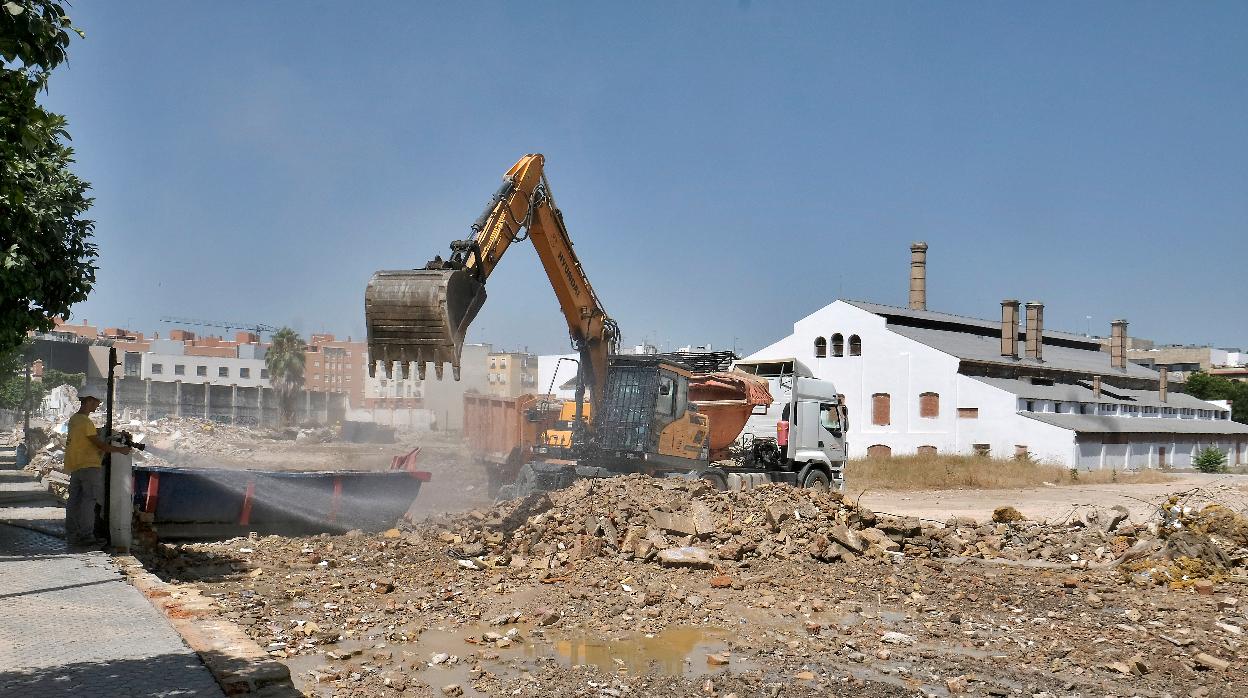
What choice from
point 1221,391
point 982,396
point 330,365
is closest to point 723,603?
point 982,396

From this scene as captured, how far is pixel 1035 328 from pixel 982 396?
1038cm

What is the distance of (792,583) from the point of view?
1243 cm

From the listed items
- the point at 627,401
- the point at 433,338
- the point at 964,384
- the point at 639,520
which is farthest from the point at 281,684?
the point at 964,384

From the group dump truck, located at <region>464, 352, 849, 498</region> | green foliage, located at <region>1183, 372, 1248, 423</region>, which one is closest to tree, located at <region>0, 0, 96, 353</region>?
dump truck, located at <region>464, 352, 849, 498</region>

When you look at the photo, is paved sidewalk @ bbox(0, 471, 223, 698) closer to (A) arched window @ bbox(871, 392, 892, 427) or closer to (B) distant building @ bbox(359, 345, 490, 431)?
(B) distant building @ bbox(359, 345, 490, 431)

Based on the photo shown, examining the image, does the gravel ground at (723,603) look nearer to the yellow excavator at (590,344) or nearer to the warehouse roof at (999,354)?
the yellow excavator at (590,344)

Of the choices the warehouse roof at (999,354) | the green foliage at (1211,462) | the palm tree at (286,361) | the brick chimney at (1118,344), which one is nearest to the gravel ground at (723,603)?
the warehouse roof at (999,354)

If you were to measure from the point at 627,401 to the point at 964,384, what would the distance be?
3003cm

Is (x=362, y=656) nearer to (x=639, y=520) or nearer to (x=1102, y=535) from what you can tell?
(x=639, y=520)

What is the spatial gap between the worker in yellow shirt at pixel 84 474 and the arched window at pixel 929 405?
38.1m

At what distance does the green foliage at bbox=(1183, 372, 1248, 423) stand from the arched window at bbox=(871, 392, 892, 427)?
44.4m

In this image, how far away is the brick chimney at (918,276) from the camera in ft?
193

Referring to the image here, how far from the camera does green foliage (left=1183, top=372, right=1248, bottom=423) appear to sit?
7725 cm

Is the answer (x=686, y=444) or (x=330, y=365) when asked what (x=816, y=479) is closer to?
(x=686, y=444)
